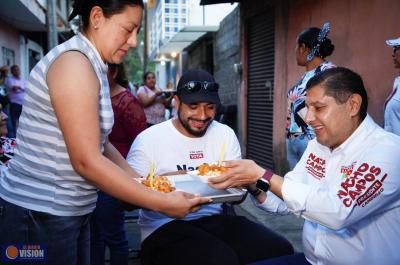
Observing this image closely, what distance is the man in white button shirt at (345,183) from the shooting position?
174cm

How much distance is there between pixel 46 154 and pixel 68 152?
0.37 ft

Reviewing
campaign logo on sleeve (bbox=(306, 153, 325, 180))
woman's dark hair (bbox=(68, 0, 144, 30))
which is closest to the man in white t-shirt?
campaign logo on sleeve (bbox=(306, 153, 325, 180))

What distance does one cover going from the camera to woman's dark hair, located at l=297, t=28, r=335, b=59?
13.5 feet

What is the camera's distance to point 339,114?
193 cm

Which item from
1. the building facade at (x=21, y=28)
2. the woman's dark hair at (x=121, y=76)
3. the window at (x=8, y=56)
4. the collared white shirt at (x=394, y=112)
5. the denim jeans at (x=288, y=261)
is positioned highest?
the building facade at (x=21, y=28)

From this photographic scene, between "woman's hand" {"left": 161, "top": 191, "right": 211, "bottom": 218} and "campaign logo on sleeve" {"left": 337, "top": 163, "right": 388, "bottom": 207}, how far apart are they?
66 centimetres

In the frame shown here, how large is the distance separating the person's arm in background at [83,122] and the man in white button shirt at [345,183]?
0.70 m

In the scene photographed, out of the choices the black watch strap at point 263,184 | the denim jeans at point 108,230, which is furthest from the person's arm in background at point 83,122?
the denim jeans at point 108,230

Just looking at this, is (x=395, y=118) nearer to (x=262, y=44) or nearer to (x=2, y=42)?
→ (x=262, y=44)

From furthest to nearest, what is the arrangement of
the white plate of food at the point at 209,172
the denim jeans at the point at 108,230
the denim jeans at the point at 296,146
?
the denim jeans at the point at 296,146 < the denim jeans at the point at 108,230 < the white plate of food at the point at 209,172

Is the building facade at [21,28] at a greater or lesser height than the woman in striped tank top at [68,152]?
greater

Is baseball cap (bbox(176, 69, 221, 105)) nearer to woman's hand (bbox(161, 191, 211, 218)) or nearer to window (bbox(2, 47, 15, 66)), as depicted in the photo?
woman's hand (bbox(161, 191, 211, 218))

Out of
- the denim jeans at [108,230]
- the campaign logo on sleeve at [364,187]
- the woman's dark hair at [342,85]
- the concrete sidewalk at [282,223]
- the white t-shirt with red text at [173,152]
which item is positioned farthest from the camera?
the concrete sidewalk at [282,223]

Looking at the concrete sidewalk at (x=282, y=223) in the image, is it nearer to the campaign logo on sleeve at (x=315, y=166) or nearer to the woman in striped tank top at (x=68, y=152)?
the campaign logo on sleeve at (x=315, y=166)
